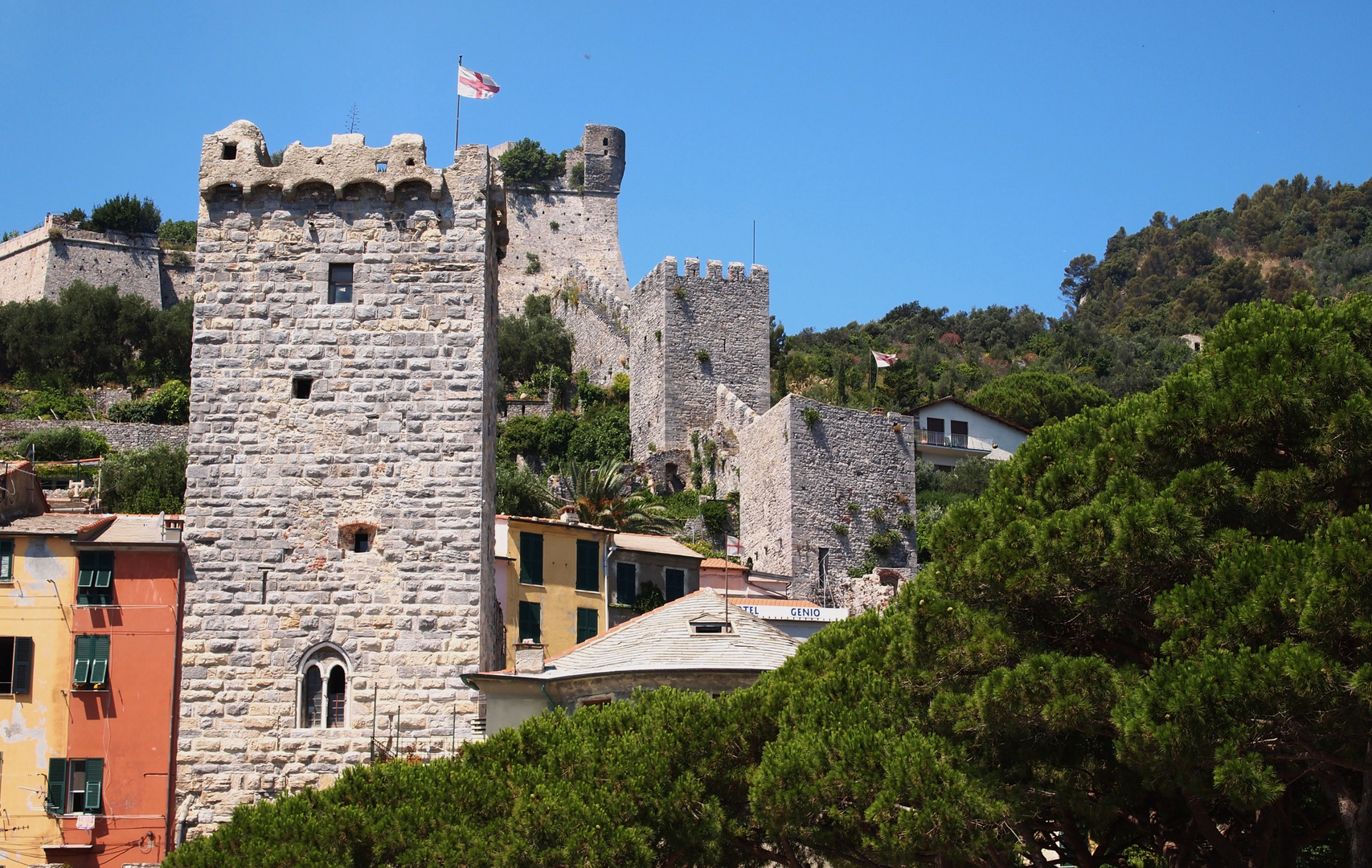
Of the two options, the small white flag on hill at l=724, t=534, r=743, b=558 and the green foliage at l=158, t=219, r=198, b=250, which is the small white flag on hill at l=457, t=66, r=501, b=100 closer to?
the small white flag on hill at l=724, t=534, r=743, b=558

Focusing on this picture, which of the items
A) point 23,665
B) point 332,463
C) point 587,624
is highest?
point 332,463

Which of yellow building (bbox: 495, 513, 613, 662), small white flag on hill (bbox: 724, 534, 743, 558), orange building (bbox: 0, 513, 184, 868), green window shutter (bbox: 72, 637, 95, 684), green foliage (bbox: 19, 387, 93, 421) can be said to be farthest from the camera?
green foliage (bbox: 19, 387, 93, 421)

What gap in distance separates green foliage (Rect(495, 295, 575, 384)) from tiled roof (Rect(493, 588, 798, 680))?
141 feet

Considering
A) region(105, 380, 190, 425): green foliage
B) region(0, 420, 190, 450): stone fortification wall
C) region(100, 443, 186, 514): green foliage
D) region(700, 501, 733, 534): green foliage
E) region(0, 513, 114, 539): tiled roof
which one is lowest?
region(0, 513, 114, 539): tiled roof

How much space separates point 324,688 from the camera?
58.5 feet

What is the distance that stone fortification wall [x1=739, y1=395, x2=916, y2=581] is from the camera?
43594mm

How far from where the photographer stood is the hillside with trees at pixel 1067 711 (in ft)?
43.7

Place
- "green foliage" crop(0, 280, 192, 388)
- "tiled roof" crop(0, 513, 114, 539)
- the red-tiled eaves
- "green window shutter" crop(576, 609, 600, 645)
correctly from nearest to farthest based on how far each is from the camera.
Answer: "tiled roof" crop(0, 513, 114, 539), "green window shutter" crop(576, 609, 600, 645), the red-tiled eaves, "green foliage" crop(0, 280, 192, 388)

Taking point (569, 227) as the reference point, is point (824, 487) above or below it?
below

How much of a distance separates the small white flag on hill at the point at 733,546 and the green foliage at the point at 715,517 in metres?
0.31

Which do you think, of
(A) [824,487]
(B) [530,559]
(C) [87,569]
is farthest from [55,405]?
(C) [87,569]

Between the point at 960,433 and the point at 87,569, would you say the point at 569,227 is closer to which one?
the point at 960,433

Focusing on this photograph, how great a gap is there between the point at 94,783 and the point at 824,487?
25.0 metres

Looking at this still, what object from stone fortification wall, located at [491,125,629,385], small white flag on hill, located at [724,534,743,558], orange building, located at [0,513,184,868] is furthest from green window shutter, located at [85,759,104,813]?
stone fortification wall, located at [491,125,629,385]
